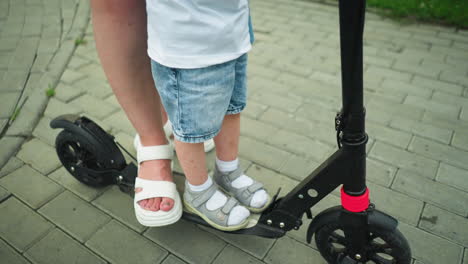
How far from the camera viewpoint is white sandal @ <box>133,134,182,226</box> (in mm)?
1531

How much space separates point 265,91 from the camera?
110 inches

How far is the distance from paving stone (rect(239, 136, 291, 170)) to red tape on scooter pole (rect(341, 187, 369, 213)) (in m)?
0.83

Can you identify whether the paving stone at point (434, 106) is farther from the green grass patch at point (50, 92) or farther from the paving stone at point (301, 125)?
the green grass patch at point (50, 92)

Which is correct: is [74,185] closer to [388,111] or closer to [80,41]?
[80,41]

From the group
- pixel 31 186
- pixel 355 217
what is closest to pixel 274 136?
pixel 355 217

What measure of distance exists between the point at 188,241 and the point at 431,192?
132cm

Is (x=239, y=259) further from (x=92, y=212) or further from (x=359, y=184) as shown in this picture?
(x=92, y=212)

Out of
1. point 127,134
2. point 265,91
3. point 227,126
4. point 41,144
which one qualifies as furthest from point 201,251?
point 265,91

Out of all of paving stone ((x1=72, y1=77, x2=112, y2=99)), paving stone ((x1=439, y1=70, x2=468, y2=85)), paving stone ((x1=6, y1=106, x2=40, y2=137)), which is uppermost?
paving stone ((x1=6, y1=106, x2=40, y2=137))

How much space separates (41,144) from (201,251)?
1.31 m

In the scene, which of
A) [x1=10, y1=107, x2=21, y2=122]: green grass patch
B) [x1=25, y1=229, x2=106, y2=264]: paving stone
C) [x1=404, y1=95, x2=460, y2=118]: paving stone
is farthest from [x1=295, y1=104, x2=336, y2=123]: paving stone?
[x1=10, y1=107, x2=21, y2=122]: green grass patch

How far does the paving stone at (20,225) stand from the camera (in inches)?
64.1

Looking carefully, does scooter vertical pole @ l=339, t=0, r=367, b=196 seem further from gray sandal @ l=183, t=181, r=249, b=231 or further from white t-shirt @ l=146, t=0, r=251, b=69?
gray sandal @ l=183, t=181, r=249, b=231

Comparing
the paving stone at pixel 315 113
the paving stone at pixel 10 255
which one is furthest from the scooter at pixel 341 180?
the paving stone at pixel 315 113
